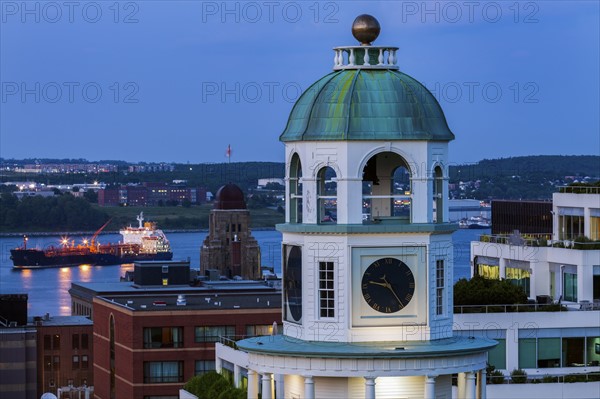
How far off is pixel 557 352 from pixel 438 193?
3791cm

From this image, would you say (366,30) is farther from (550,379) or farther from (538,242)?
(538,242)

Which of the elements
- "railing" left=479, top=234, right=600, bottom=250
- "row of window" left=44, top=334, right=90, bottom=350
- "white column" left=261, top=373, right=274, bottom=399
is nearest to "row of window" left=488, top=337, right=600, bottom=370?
"railing" left=479, top=234, right=600, bottom=250

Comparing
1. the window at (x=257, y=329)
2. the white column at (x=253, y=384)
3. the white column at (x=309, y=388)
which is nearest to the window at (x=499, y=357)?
the white column at (x=253, y=384)

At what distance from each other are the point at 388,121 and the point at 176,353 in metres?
86.6

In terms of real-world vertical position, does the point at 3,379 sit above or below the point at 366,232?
below

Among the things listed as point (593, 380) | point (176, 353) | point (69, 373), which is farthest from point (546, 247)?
point (69, 373)

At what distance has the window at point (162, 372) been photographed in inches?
4254

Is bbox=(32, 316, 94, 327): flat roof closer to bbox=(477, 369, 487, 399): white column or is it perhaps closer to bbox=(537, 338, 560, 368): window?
bbox=(537, 338, 560, 368): window

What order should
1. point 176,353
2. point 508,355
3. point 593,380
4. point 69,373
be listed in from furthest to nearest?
point 69,373, point 176,353, point 508,355, point 593,380

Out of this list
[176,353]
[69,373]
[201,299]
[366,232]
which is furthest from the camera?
[69,373]

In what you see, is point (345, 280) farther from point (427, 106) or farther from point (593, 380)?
point (593, 380)

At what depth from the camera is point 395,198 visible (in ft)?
76.7

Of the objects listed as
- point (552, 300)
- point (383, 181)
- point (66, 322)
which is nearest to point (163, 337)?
point (66, 322)

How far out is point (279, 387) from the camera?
22.6 m
